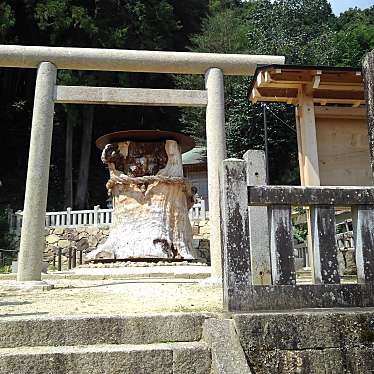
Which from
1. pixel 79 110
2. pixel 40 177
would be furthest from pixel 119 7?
pixel 40 177

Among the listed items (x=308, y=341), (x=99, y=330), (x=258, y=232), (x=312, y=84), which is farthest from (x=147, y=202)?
(x=308, y=341)

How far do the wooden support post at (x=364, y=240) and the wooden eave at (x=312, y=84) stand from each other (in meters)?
2.34

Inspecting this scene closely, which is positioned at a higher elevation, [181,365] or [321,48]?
[321,48]

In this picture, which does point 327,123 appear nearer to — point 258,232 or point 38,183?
point 258,232

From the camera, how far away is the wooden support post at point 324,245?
8.54 ft

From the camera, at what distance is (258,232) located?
148 inches

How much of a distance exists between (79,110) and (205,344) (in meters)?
18.5

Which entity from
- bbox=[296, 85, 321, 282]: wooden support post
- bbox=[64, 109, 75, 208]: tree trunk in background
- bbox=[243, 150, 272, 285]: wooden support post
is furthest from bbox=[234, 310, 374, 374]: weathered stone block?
bbox=[64, 109, 75, 208]: tree trunk in background

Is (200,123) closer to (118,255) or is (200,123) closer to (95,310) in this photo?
(118,255)

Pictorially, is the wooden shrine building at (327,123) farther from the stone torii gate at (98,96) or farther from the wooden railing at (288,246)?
the wooden railing at (288,246)

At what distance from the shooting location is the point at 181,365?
7.37 ft

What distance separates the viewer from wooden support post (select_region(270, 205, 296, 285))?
2566mm

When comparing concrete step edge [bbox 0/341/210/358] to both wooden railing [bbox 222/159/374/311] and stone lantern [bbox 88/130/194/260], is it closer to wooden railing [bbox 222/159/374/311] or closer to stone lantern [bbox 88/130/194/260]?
wooden railing [bbox 222/159/374/311]

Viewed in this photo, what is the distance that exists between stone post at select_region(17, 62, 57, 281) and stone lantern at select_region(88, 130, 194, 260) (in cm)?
343
